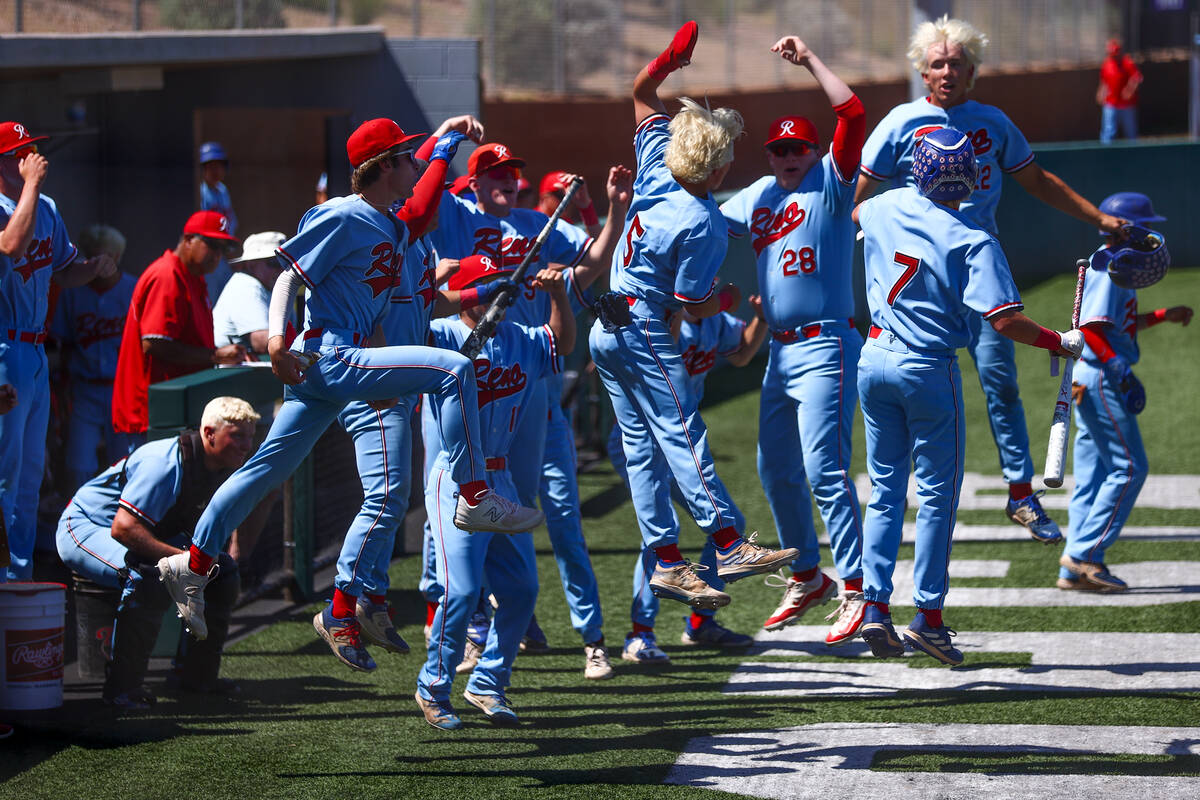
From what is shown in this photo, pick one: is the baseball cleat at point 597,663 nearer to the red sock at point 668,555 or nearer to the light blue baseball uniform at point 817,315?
the red sock at point 668,555

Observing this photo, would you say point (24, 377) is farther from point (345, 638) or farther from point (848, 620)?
point (848, 620)

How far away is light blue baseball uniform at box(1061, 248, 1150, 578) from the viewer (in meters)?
7.87

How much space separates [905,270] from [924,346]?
0.31 meters

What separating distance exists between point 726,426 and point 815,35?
12.0m

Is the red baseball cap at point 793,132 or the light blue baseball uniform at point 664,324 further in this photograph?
the red baseball cap at point 793,132

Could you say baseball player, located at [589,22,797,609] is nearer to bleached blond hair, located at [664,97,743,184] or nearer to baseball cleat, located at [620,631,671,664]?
bleached blond hair, located at [664,97,743,184]

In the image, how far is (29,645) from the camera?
20.5 feet

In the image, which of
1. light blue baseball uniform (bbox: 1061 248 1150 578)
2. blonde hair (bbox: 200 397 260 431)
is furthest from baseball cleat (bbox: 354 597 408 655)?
light blue baseball uniform (bbox: 1061 248 1150 578)

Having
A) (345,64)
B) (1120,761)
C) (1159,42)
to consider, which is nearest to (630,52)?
(345,64)

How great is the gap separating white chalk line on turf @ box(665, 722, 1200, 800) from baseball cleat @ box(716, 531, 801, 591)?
737mm

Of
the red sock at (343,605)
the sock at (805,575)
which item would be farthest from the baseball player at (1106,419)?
the red sock at (343,605)

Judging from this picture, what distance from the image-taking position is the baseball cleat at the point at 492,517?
218 inches

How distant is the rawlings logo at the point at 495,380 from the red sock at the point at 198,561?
1.27m

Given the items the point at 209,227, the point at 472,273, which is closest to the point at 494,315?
the point at 472,273
